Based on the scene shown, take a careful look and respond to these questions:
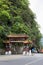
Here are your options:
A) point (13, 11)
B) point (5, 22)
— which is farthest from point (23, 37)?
point (13, 11)

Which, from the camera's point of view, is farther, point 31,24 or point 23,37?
point 31,24

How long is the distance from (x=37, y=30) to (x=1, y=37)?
11234 millimetres

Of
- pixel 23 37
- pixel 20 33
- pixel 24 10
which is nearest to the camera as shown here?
pixel 23 37

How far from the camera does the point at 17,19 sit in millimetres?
45656

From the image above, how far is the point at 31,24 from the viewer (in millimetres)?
50594

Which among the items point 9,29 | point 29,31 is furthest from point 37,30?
point 9,29

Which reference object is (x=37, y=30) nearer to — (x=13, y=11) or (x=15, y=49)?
(x=13, y=11)

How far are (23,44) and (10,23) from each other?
467cm

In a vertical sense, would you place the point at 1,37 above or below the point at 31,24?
below

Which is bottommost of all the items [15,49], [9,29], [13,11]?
[15,49]

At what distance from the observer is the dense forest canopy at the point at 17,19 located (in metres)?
42.3

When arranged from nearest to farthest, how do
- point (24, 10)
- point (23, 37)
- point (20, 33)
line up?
point (23, 37), point (20, 33), point (24, 10)

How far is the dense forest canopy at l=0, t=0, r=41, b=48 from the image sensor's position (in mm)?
42312

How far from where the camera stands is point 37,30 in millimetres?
51438
